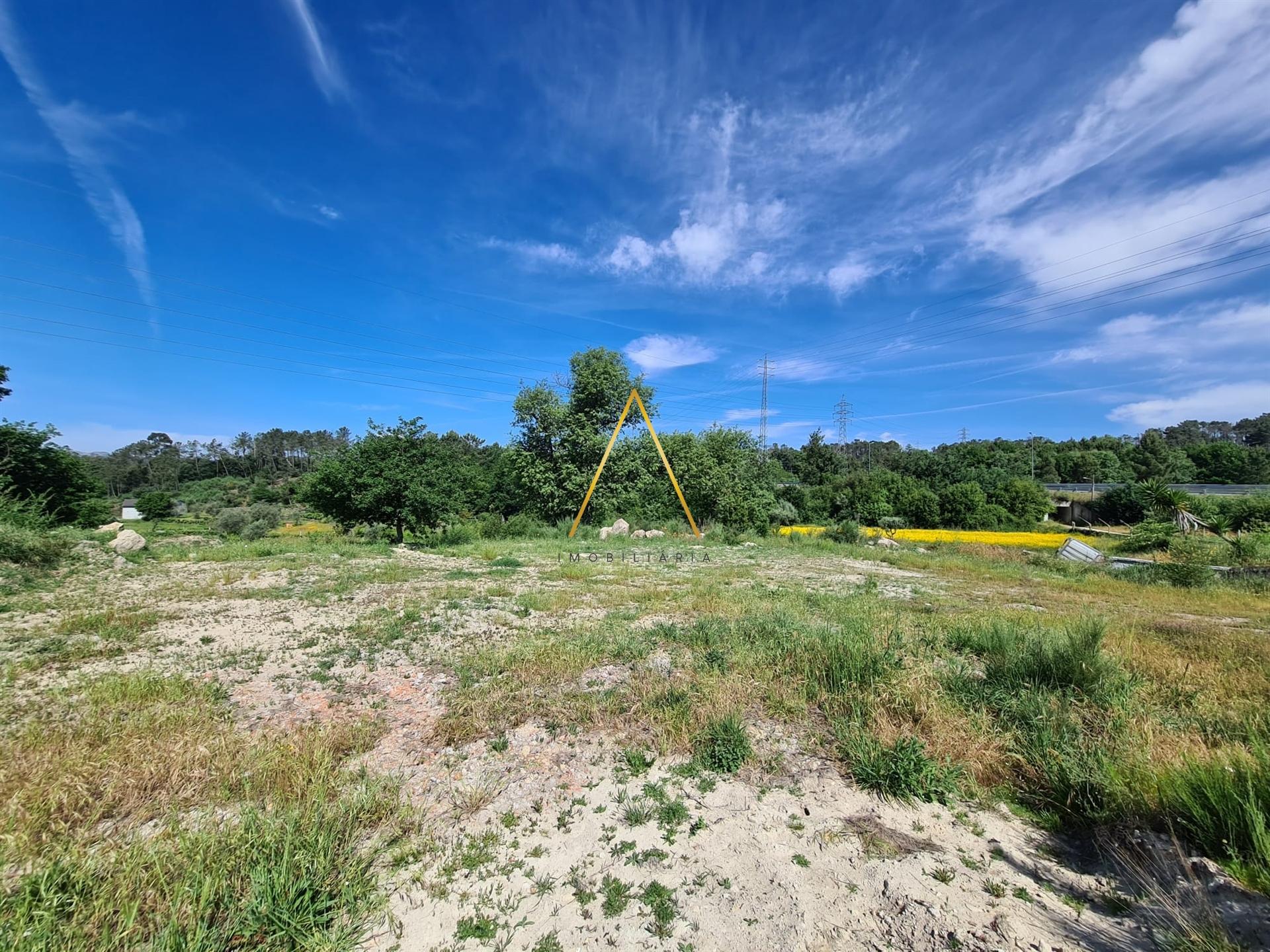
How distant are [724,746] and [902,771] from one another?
1447mm

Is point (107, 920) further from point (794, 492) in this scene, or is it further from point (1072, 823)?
point (794, 492)

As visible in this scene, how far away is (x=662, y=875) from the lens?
3070 mm

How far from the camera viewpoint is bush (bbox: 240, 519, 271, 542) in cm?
2428

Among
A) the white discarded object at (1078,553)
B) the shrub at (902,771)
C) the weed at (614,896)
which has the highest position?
the white discarded object at (1078,553)

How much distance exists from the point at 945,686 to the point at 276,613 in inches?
411

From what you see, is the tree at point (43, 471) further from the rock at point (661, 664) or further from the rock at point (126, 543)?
the rock at point (661, 664)

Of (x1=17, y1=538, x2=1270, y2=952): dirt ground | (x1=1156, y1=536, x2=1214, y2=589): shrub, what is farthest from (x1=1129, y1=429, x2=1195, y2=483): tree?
(x1=17, y1=538, x2=1270, y2=952): dirt ground

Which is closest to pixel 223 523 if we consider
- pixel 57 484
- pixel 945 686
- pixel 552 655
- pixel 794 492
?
pixel 57 484

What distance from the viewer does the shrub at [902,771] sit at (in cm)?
380

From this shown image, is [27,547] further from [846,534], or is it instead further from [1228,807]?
[846,534]

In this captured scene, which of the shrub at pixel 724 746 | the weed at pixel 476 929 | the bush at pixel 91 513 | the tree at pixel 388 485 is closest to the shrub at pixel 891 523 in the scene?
the tree at pixel 388 485

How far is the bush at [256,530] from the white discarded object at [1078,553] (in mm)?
35985

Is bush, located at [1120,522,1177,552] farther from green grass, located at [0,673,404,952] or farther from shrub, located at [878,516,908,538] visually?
green grass, located at [0,673,404,952]

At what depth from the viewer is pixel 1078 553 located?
20.4 metres
